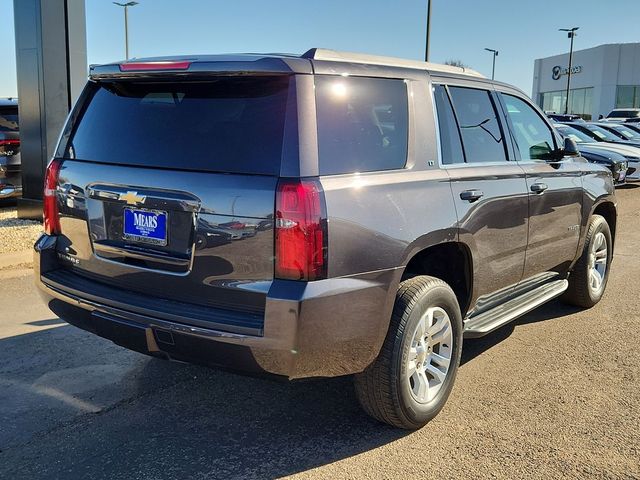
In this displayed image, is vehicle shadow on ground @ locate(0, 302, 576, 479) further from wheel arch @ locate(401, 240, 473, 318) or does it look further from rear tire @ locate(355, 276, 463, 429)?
wheel arch @ locate(401, 240, 473, 318)

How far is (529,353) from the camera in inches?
183

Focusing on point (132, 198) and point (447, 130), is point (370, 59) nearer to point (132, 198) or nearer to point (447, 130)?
point (447, 130)

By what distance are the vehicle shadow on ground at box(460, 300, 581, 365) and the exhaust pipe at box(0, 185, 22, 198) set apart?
701cm

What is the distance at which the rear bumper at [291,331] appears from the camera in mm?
2773

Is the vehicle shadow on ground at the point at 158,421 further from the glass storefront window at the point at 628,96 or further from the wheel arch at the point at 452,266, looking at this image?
the glass storefront window at the point at 628,96

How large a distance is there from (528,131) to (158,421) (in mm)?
3335

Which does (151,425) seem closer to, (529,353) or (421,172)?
(421,172)

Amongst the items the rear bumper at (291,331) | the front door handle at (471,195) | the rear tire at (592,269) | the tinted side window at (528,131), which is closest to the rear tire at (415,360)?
the rear bumper at (291,331)

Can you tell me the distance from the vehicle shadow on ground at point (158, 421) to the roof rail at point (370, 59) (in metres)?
1.63

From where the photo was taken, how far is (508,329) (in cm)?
522

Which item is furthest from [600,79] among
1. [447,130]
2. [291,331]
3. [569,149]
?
[291,331]

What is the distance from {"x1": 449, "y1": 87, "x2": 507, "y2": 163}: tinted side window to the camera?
3998mm

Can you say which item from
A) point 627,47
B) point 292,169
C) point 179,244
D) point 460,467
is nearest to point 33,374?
point 179,244

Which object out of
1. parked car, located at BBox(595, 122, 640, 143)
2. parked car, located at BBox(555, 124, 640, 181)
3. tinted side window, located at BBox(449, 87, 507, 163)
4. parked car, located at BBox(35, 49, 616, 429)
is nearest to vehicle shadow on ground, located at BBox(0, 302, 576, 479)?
parked car, located at BBox(35, 49, 616, 429)
